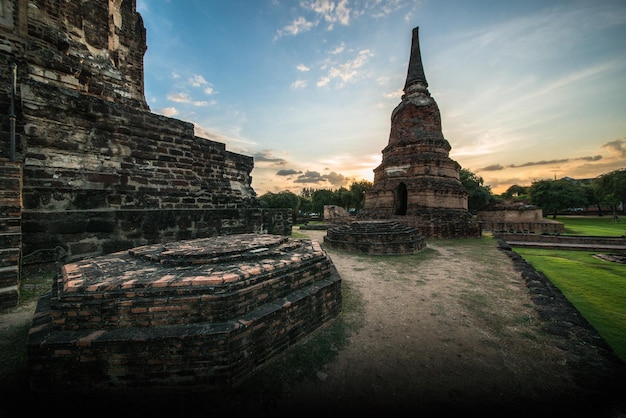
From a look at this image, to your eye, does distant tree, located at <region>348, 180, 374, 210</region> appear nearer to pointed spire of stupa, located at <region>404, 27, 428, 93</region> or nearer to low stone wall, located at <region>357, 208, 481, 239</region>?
pointed spire of stupa, located at <region>404, 27, 428, 93</region>

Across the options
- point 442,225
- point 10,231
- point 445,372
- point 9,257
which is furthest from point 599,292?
point 10,231

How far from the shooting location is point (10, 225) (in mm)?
3250

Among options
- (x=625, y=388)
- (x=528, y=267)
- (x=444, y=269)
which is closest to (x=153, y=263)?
(x=625, y=388)

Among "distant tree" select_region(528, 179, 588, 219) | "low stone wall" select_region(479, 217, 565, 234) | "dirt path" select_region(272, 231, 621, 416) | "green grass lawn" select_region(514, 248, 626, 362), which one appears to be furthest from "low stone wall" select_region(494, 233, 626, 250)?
"distant tree" select_region(528, 179, 588, 219)

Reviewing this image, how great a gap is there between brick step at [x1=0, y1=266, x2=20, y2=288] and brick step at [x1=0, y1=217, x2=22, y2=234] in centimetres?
52

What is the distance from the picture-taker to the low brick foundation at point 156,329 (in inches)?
74.5

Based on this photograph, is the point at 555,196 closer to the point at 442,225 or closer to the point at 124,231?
the point at 442,225

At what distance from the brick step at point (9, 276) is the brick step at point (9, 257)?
0.05m

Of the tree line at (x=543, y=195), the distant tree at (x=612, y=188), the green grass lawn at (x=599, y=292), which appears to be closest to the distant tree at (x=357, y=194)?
the tree line at (x=543, y=195)

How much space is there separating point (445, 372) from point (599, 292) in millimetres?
4778

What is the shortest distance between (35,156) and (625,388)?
8296mm

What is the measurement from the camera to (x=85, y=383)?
6.26ft

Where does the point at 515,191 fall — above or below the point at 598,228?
above

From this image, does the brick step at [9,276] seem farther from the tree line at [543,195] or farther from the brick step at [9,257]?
the tree line at [543,195]
